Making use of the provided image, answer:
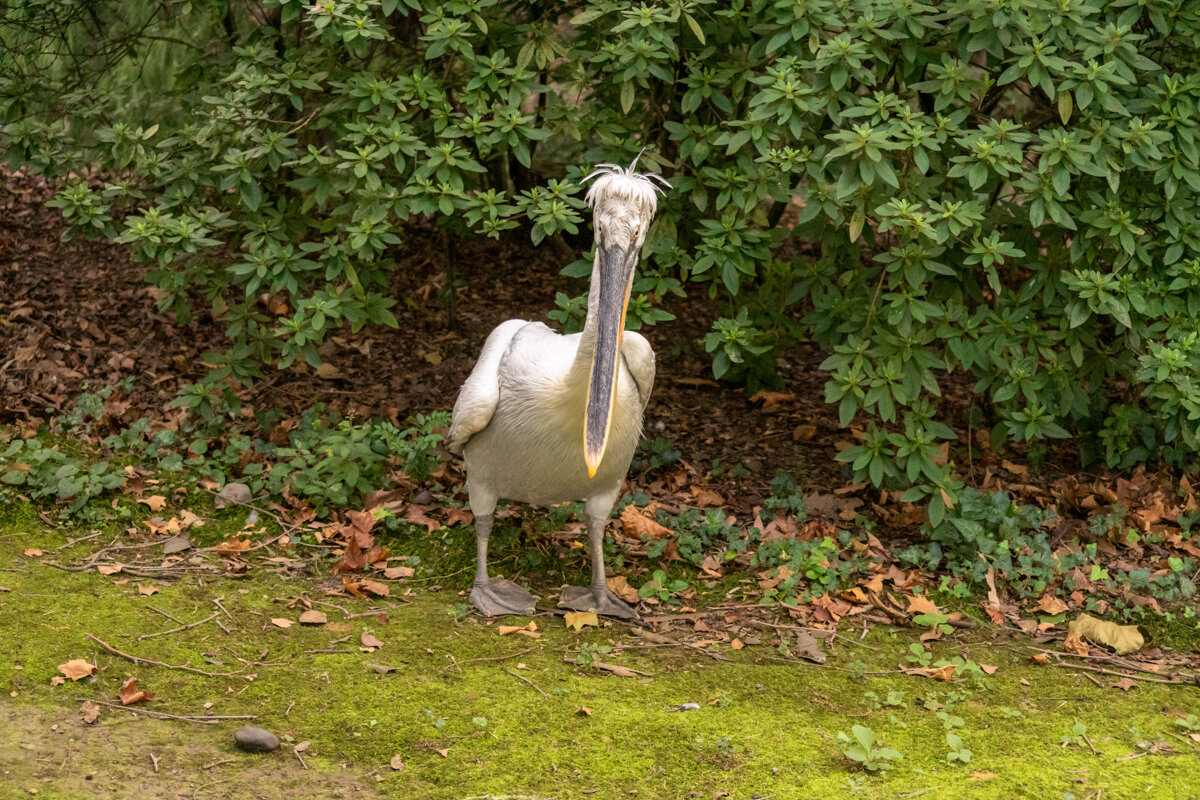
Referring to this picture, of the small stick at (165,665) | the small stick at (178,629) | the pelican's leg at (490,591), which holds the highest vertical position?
the pelican's leg at (490,591)

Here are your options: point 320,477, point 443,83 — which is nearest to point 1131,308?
point 443,83

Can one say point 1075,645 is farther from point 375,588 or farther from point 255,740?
point 255,740

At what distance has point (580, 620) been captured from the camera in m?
4.85

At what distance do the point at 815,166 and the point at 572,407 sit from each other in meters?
1.53

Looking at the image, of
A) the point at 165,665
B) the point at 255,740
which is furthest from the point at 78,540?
the point at 255,740

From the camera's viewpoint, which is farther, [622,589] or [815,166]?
[622,589]

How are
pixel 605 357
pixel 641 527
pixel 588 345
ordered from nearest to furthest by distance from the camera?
pixel 605 357 < pixel 588 345 < pixel 641 527

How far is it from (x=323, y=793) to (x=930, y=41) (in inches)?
160

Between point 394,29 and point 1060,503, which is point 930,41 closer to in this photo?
point 1060,503

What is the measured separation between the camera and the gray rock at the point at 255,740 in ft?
11.9

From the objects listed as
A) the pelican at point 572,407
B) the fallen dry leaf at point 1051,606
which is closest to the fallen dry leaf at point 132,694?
the pelican at point 572,407

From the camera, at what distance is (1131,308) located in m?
5.31

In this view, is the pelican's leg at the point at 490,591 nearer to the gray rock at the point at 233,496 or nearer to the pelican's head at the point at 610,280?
the pelican's head at the point at 610,280

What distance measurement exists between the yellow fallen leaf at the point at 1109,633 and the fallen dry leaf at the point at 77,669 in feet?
12.5
